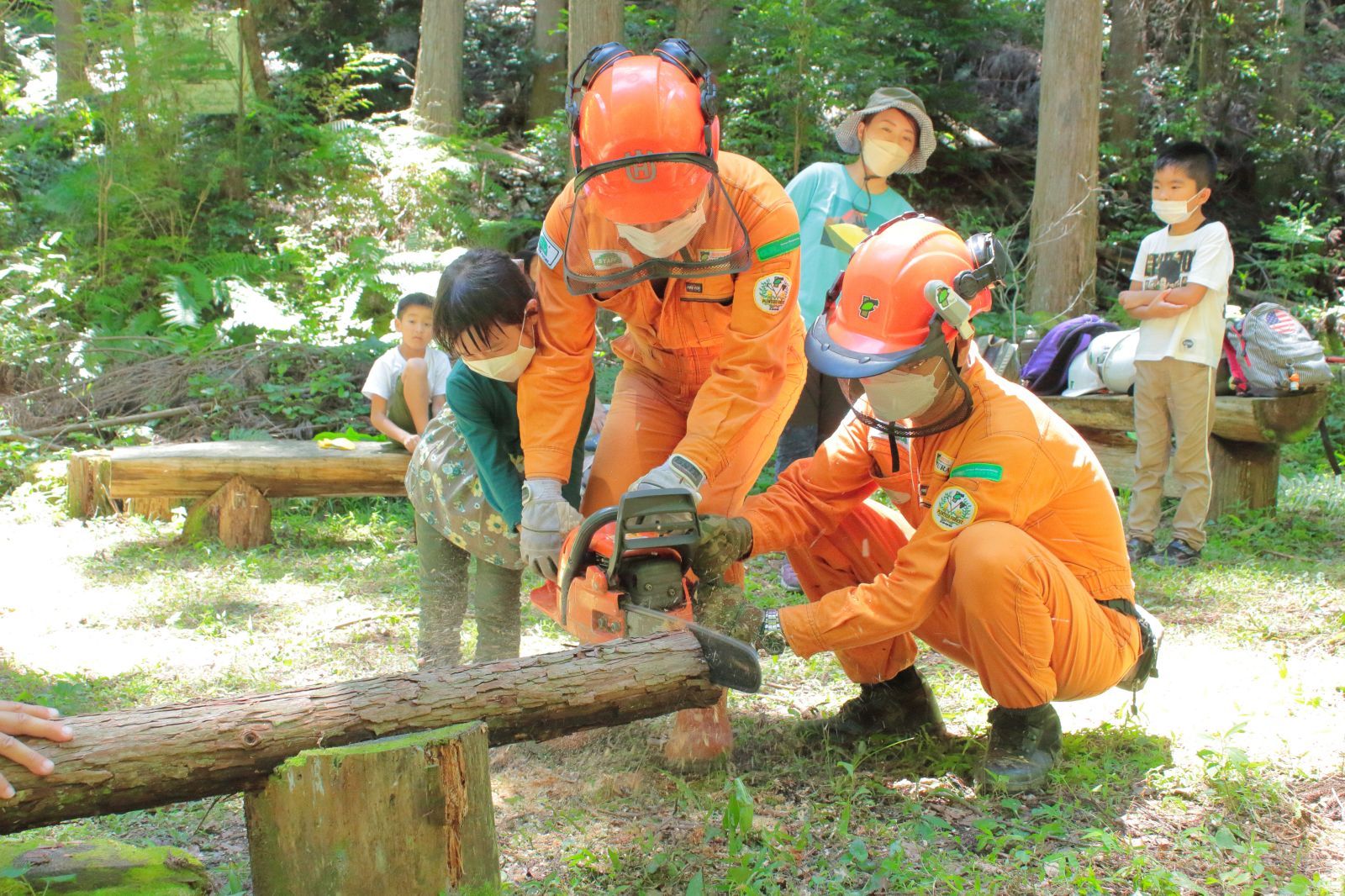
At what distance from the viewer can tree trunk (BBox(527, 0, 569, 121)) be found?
44.5 feet

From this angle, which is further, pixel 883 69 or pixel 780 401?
pixel 883 69

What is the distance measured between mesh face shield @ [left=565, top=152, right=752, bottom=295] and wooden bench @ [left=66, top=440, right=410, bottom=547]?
3502 millimetres

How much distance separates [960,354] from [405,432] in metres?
4.11

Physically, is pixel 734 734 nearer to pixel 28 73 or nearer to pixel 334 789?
pixel 334 789

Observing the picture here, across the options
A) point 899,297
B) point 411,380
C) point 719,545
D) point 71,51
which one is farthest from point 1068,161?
point 71,51

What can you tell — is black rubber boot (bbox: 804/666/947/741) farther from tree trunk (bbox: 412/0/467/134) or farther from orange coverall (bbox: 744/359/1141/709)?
tree trunk (bbox: 412/0/467/134)

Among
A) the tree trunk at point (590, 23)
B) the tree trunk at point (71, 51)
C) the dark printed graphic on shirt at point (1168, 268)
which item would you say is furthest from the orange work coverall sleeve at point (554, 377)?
the tree trunk at point (71, 51)

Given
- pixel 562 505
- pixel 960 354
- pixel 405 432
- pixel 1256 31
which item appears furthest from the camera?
pixel 1256 31

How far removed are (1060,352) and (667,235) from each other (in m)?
4.69

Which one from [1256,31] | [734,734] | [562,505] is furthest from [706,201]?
[1256,31]

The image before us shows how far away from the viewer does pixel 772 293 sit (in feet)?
9.86

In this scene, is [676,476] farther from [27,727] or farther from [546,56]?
[546,56]

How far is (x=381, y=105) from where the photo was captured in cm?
1360

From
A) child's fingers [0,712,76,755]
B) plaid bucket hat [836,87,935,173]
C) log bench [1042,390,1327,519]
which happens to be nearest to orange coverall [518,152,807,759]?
child's fingers [0,712,76,755]
